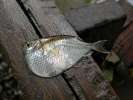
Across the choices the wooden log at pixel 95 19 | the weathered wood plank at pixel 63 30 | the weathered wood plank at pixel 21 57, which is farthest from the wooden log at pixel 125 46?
the weathered wood plank at pixel 21 57

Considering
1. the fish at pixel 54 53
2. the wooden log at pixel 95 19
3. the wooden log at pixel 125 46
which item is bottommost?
the wooden log at pixel 125 46

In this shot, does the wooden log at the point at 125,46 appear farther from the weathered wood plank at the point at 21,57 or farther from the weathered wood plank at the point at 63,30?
the weathered wood plank at the point at 21,57

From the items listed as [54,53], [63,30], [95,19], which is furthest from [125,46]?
[54,53]

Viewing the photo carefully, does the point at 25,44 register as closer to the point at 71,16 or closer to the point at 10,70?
the point at 10,70

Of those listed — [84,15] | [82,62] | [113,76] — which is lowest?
[113,76]

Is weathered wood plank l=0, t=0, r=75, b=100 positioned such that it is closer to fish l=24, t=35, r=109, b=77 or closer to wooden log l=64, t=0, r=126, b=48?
fish l=24, t=35, r=109, b=77

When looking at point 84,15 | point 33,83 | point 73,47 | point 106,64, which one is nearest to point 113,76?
point 106,64
